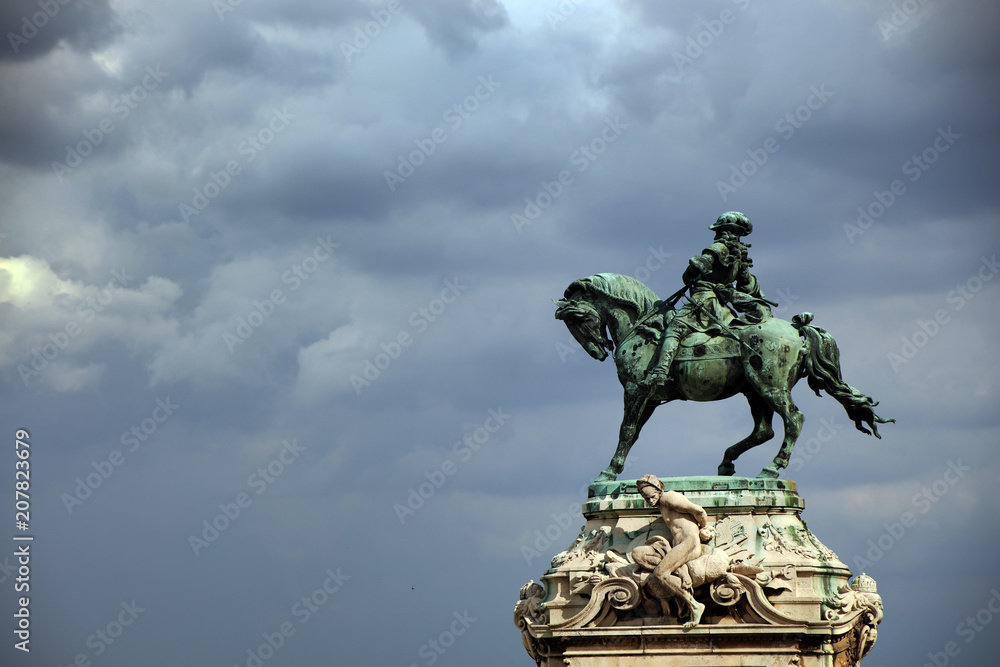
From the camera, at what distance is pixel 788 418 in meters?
26.1

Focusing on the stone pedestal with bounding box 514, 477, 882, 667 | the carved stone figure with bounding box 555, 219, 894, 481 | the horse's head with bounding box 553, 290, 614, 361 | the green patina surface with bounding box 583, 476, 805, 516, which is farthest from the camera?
the horse's head with bounding box 553, 290, 614, 361

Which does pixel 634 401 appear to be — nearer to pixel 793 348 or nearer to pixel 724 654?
pixel 793 348

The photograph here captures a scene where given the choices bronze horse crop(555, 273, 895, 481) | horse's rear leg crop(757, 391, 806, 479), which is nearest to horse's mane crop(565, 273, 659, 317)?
bronze horse crop(555, 273, 895, 481)

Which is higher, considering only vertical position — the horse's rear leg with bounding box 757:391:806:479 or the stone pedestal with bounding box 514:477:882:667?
the horse's rear leg with bounding box 757:391:806:479

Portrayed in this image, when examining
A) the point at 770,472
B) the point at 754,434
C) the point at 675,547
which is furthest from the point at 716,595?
the point at 754,434

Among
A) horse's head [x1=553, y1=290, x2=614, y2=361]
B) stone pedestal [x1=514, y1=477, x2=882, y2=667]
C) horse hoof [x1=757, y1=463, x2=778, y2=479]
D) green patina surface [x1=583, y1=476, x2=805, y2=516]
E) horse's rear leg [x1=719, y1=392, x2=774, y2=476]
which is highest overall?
horse's head [x1=553, y1=290, x2=614, y2=361]

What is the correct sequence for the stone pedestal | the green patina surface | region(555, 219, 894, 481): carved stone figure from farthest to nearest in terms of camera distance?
region(555, 219, 894, 481): carved stone figure → the green patina surface → the stone pedestal

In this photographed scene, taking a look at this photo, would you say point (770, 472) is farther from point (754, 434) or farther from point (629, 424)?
point (629, 424)

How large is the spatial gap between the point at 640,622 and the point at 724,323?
5.08m

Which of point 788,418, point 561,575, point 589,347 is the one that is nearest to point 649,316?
point 589,347

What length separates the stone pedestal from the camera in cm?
2456

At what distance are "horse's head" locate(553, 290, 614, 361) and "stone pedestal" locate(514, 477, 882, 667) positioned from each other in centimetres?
256

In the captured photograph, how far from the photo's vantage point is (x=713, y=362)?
86.6ft

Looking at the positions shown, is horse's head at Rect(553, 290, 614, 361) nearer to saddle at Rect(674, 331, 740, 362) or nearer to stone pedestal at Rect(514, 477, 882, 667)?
saddle at Rect(674, 331, 740, 362)
